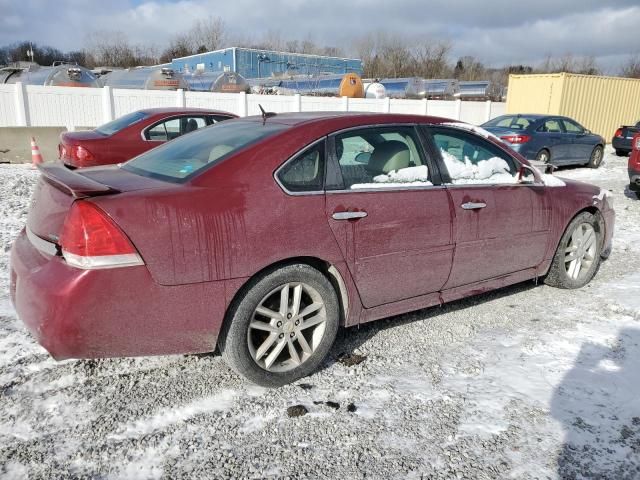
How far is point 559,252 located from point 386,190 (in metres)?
2.13

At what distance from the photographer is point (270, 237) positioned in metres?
2.72

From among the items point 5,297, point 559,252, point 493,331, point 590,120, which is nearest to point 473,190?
point 493,331

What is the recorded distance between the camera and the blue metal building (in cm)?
4269

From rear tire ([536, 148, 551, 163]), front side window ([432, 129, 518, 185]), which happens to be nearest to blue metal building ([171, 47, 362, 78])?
rear tire ([536, 148, 551, 163])

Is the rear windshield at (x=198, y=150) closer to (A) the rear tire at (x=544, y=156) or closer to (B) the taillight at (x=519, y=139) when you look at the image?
(B) the taillight at (x=519, y=139)

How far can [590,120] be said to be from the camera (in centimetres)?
2130

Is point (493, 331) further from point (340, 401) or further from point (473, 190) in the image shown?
point (340, 401)

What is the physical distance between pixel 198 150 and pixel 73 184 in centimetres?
88

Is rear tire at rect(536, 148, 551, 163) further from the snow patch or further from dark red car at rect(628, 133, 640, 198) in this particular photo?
the snow patch

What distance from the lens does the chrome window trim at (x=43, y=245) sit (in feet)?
8.31

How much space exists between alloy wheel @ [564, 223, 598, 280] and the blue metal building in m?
37.0

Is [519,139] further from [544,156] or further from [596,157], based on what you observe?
[596,157]

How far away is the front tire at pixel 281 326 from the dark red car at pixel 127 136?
5.54 meters

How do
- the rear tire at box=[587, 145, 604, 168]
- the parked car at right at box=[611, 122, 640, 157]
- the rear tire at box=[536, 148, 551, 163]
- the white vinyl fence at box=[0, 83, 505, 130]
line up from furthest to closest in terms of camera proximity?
the parked car at right at box=[611, 122, 640, 157], the white vinyl fence at box=[0, 83, 505, 130], the rear tire at box=[587, 145, 604, 168], the rear tire at box=[536, 148, 551, 163]
